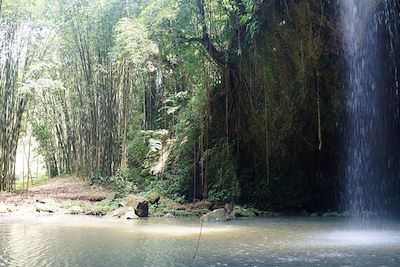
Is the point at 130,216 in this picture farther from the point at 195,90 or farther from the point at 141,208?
the point at 195,90

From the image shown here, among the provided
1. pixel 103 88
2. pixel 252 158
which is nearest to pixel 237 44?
pixel 252 158

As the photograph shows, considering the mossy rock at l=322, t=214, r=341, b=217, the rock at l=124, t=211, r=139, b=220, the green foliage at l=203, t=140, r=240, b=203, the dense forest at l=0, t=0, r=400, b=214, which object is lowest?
the mossy rock at l=322, t=214, r=341, b=217

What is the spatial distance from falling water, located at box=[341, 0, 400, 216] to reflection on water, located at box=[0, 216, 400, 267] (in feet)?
7.54

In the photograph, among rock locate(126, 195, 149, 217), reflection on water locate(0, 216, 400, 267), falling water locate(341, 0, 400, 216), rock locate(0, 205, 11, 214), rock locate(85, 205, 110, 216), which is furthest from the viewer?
rock locate(85, 205, 110, 216)

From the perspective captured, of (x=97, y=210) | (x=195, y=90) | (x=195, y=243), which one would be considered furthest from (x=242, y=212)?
(x=195, y=90)

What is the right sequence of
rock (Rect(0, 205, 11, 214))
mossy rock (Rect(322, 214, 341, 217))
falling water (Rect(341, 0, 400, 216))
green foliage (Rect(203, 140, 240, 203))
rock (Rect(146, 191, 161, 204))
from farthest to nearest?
green foliage (Rect(203, 140, 240, 203))
rock (Rect(146, 191, 161, 204))
rock (Rect(0, 205, 11, 214))
mossy rock (Rect(322, 214, 341, 217))
falling water (Rect(341, 0, 400, 216))

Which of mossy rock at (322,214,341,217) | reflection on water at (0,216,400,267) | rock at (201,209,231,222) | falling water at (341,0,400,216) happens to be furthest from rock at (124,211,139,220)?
falling water at (341,0,400,216)

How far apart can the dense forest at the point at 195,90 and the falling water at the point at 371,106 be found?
0.88 ft

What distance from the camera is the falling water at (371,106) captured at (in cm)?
921

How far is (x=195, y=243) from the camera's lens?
562 cm

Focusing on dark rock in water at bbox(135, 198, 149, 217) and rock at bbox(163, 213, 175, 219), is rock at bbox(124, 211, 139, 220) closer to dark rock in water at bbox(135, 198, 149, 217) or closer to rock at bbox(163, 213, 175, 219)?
dark rock in water at bbox(135, 198, 149, 217)

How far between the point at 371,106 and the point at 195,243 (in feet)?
19.2

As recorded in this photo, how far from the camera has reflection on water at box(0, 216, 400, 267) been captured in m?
4.48

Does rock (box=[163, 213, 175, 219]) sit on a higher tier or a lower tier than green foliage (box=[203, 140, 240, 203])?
lower
